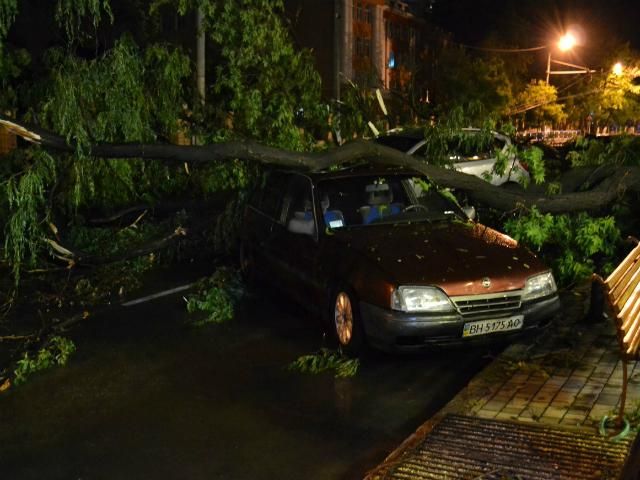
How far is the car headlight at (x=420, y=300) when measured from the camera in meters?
6.11

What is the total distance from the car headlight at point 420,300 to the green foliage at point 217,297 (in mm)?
2671

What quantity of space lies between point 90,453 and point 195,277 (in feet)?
18.3

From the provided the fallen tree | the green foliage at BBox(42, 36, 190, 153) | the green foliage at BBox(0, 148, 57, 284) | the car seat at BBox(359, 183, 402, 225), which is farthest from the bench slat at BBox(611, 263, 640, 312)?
the green foliage at BBox(0, 148, 57, 284)

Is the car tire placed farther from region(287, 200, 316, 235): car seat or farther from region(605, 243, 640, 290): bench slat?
region(605, 243, 640, 290): bench slat

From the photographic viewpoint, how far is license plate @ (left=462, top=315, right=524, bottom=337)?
6.19 meters

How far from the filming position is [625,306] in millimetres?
4809

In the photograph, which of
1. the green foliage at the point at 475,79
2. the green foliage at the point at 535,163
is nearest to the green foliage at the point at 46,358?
the green foliage at the point at 535,163

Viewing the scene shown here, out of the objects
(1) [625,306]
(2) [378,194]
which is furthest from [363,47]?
(1) [625,306]

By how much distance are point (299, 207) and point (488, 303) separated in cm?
247

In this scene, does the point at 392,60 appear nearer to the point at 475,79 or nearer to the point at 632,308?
the point at 475,79

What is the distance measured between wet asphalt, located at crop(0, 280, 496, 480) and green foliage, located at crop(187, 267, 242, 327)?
33 cm

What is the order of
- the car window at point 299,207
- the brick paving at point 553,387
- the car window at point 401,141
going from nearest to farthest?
1. the brick paving at point 553,387
2. the car window at point 299,207
3. the car window at point 401,141

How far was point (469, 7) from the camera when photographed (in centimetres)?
4788

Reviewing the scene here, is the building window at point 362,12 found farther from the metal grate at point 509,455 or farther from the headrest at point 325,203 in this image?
the metal grate at point 509,455
